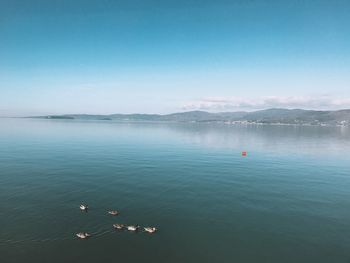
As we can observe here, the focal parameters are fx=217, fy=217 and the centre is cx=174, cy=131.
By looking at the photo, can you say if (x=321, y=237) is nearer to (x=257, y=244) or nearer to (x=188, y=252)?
(x=257, y=244)

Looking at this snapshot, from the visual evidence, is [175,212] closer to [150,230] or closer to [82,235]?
[150,230]

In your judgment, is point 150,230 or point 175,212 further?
point 175,212

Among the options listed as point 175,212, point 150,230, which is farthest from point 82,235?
point 175,212

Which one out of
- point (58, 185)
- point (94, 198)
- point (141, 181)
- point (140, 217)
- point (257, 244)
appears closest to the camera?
point (257, 244)

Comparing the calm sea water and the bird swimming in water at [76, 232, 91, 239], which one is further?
the bird swimming in water at [76, 232, 91, 239]

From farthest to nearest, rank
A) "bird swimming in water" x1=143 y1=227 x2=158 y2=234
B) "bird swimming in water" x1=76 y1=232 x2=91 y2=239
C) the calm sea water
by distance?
"bird swimming in water" x1=143 y1=227 x2=158 y2=234 → "bird swimming in water" x1=76 y1=232 x2=91 y2=239 → the calm sea water

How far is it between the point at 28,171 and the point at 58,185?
497 inches

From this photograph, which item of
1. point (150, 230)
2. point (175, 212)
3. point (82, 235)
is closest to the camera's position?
point (82, 235)

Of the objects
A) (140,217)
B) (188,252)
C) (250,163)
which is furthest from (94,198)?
(250,163)

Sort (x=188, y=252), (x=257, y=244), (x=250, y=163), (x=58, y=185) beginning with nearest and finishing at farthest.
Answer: (x=188, y=252), (x=257, y=244), (x=58, y=185), (x=250, y=163)

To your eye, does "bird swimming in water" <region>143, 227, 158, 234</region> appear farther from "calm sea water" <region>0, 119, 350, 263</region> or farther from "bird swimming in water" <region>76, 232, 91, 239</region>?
"bird swimming in water" <region>76, 232, 91, 239</region>

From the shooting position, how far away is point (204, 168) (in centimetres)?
4941

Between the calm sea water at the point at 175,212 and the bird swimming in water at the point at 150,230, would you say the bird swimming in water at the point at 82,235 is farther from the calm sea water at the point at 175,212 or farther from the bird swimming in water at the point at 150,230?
the bird swimming in water at the point at 150,230

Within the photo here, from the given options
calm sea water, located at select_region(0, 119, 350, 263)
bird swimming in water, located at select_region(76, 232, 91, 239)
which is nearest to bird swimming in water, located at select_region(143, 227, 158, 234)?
calm sea water, located at select_region(0, 119, 350, 263)
